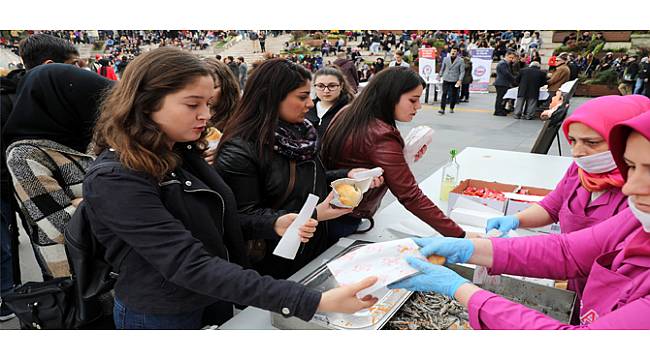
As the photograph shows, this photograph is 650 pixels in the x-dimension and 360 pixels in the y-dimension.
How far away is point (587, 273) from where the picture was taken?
1.37 metres

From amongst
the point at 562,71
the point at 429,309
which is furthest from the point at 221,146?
the point at 562,71

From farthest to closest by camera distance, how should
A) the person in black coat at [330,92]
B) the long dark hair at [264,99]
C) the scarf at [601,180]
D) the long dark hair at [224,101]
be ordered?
1. the person in black coat at [330,92]
2. the long dark hair at [224,101]
3. the long dark hair at [264,99]
4. the scarf at [601,180]

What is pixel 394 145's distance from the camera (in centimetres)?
200

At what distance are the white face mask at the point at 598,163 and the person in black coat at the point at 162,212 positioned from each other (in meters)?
0.99

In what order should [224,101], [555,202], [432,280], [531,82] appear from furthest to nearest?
[531,82], [224,101], [555,202], [432,280]

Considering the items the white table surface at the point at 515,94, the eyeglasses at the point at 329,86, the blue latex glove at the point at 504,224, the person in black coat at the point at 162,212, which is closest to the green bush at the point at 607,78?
the white table surface at the point at 515,94

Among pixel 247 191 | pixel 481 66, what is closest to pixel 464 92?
pixel 481 66

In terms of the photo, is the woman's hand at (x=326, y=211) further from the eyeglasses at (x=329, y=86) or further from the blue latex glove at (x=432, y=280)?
the eyeglasses at (x=329, y=86)

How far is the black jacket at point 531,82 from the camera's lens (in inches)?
337

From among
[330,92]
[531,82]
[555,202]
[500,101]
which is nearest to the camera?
[555,202]

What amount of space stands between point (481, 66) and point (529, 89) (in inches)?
106

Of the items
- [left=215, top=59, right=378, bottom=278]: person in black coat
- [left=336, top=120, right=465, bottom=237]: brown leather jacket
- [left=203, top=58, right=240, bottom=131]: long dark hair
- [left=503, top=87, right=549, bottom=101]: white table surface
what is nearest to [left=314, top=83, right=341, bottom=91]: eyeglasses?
[left=203, top=58, right=240, bottom=131]: long dark hair

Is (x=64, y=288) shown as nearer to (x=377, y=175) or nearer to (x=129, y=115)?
(x=129, y=115)

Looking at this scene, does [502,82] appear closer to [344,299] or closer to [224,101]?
[224,101]
